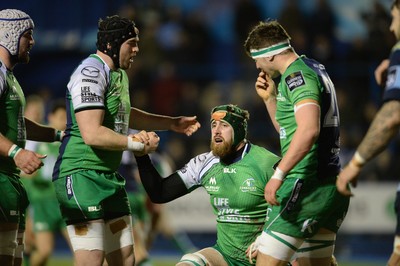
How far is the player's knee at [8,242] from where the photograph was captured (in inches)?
257

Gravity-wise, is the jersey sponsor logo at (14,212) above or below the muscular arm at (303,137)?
below

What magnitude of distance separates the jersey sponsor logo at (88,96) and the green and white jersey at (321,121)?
1302 mm

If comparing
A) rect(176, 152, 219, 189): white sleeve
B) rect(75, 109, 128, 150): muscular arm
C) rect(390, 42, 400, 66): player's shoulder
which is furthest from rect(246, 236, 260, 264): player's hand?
rect(390, 42, 400, 66): player's shoulder

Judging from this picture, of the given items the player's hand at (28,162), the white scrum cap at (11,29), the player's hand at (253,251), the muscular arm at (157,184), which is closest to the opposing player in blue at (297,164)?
the player's hand at (253,251)

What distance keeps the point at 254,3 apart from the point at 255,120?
2530mm

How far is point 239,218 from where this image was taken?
7125mm

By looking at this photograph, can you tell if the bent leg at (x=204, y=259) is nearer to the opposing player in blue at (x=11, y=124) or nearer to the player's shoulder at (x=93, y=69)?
the opposing player in blue at (x=11, y=124)

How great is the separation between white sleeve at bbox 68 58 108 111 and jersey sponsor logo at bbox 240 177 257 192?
56.6 inches

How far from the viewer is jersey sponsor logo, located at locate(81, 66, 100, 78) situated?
6426mm

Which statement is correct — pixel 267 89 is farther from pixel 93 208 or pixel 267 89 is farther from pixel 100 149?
pixel 93 208

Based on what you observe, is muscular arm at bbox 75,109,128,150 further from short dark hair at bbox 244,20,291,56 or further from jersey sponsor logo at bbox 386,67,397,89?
jersey sponsor logo at bbox 386,67,397,89

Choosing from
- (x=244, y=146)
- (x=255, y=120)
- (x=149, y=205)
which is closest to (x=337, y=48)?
(x=255, y=120)

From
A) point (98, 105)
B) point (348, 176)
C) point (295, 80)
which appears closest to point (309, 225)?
point (348, 176)

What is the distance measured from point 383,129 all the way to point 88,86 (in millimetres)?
2146
